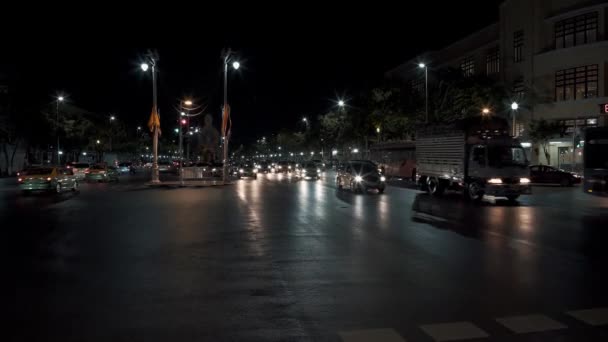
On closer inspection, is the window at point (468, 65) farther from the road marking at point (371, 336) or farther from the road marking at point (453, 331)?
the road marking at point (371, 336)

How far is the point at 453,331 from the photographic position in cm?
590

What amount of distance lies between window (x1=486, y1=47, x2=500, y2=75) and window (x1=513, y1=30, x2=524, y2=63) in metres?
3.75

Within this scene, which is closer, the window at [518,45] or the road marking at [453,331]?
the road marking at [453,331]

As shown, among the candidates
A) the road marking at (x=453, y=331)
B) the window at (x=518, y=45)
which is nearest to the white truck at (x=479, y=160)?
the road marking at (x=453, y=331)

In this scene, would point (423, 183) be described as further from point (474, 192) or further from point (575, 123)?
point (575, 123)

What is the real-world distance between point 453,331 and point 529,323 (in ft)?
3.31

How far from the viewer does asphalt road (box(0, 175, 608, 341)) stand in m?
6.03

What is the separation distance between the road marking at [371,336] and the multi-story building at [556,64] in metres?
42.3

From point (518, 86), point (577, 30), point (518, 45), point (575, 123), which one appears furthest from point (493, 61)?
point (575, 123)

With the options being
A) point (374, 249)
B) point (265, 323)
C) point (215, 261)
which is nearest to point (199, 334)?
point (265, 323)

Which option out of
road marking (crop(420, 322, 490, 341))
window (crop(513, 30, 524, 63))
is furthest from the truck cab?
window (crop(513, 30, 524, 63))

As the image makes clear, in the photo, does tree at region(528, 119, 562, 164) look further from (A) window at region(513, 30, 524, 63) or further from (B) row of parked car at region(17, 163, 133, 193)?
(B) row of parked car at region(17, 163, 133, 193)

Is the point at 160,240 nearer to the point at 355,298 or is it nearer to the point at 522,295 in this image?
the point at 355,298

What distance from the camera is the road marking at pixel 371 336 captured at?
18.4 ft
